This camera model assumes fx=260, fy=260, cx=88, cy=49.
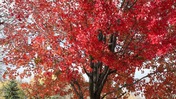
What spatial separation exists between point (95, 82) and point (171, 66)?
13.9ft

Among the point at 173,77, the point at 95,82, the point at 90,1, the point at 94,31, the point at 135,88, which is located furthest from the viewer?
the point at 135,88

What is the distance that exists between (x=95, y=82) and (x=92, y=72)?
531mm

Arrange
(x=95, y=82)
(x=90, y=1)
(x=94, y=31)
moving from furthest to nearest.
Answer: (x=95, y=82), (x=90, y=1), (x=94, y=31)

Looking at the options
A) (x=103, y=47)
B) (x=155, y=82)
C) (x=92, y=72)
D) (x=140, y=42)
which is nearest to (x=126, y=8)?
(x=140, y=42)

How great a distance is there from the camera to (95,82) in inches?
522

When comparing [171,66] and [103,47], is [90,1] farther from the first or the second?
[171,66]

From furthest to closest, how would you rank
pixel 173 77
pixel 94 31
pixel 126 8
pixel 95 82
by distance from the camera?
pixel 173 77 → pixel 95 82 → pixel 126 8 → pixel 94 31

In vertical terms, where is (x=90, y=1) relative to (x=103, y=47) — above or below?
above

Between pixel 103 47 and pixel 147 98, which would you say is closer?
pixel 103 47

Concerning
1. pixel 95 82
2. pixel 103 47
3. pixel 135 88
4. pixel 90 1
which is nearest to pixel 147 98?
pixel 135 88

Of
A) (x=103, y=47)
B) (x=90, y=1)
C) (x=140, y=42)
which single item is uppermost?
(x=90, y=1)

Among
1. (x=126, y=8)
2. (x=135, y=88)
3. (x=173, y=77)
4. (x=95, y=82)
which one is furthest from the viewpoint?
(x=135, y=88)

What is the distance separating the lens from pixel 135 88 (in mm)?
16078

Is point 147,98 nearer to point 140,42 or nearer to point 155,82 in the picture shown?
point 155,82
